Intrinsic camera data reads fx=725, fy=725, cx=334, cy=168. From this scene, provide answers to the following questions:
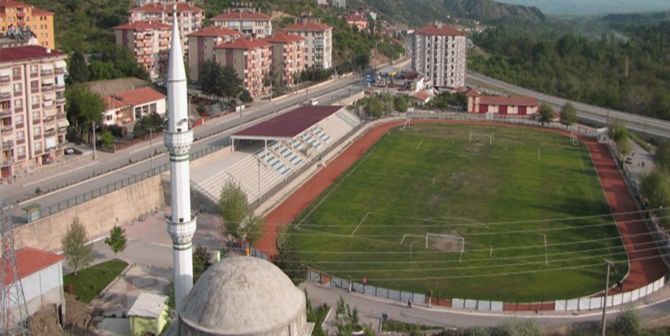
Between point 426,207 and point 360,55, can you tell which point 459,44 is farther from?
point 426,207

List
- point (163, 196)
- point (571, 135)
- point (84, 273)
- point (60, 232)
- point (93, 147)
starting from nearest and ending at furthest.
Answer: point (84, 273) → point (60, 232) → point (163, 196) → point (93, 147) → point (571, 135)

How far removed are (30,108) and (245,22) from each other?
4978cm

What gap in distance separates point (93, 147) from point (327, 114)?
19.4 m

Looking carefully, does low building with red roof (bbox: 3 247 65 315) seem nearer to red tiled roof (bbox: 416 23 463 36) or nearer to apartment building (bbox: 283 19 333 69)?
apartment building (bbox: 283 19 333 69)

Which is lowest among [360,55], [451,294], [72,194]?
[451,294]

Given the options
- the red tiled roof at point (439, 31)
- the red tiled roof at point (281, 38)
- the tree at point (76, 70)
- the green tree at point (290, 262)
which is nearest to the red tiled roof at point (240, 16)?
the red tiled roof at point (281, 38)

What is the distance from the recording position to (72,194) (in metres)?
33.6

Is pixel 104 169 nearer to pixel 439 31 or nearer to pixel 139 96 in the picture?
pixel 139 96

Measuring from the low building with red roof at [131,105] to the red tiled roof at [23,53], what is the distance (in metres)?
9.67

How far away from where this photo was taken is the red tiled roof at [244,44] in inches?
2717

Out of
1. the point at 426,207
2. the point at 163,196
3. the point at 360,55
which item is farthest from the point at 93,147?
the point at 360,55

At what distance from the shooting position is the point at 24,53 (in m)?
39.0

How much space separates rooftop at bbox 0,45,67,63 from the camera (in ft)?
122

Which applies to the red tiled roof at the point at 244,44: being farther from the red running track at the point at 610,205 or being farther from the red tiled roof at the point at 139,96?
the red running track at the point at 610,205
